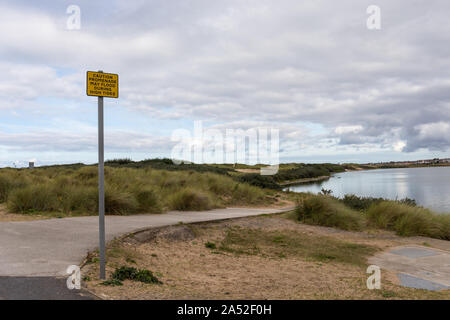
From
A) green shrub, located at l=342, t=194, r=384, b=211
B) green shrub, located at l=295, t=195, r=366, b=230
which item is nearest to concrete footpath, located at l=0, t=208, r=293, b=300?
green shrub, located at l=295, t=195, r=366, b=230

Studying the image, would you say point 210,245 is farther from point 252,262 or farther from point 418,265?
point 418,265

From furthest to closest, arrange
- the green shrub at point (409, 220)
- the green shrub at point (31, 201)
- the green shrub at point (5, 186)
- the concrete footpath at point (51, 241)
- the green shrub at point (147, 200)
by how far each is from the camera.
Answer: the green shrub at point (5, 186) < the green shrub at point (147, 200) < the green shrub at point (409, 220) < the green shrub at point (31, 201) < the concrete footpath at point (51, 241)

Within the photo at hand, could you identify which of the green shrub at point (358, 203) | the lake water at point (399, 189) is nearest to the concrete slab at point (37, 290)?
the green shrub at point (358, 203)

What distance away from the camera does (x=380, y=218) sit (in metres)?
13.2

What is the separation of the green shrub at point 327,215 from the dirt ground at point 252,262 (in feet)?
1.84

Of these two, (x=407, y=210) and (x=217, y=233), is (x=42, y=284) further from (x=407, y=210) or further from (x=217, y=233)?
(x=407, y=210)

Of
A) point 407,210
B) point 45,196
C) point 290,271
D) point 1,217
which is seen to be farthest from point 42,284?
point 407,210

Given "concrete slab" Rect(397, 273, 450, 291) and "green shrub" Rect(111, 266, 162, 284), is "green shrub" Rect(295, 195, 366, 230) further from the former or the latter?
"green shrub" Rect(111, 266, 162, 284)

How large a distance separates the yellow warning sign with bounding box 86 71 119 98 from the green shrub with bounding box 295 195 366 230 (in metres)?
9.22

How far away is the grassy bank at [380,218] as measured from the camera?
1245cm

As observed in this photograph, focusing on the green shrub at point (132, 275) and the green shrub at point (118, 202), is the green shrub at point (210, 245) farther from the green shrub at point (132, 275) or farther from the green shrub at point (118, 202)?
the green shrub at point (118, 202)

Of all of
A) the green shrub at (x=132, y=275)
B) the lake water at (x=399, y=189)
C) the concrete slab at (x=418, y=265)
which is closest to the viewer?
the green shrub at (x=132, y=275)

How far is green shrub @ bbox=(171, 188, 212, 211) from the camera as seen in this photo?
46.8 feet
